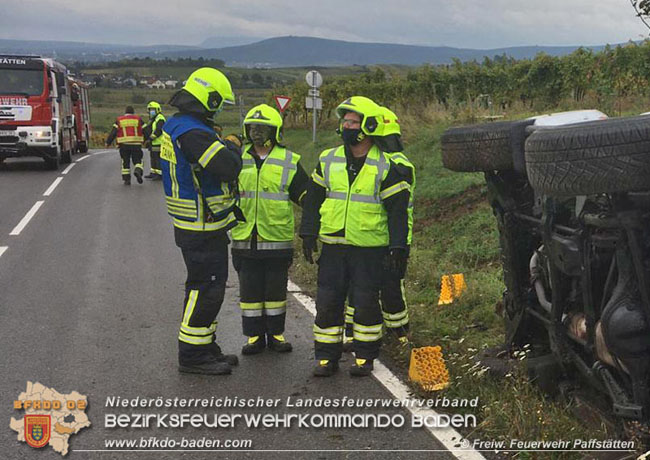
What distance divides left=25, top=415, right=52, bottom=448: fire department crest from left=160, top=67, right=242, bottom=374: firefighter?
3.72 feet

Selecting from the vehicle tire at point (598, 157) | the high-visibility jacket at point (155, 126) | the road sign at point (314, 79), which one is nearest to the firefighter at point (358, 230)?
the vehicle tire at point (598, 157)

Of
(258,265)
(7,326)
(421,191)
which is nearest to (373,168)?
(258,265)

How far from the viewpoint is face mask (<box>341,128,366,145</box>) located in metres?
5.25

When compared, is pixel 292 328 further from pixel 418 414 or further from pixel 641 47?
pixel 641 47

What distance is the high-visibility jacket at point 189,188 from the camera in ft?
17.2

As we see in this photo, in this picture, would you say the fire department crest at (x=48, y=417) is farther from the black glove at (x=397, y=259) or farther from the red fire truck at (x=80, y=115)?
the red fire truck at (x=80, y=115)

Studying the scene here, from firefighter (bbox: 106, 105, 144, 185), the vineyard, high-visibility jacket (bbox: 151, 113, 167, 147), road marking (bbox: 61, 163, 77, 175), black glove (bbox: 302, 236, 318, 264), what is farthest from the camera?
road marking (bbox: 61, 163, 77, 175)

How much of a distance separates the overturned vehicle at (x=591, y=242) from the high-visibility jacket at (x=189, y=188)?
74.4 inches

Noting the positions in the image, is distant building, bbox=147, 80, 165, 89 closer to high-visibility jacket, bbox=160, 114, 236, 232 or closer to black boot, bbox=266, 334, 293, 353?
black boot, bbox=266, 334, 293, 353

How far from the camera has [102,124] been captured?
5953 cm

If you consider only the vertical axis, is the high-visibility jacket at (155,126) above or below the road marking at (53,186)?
above

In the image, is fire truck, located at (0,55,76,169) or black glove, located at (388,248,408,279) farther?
fire truck, located at (0,55,76,169)

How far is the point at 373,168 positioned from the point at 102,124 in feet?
190

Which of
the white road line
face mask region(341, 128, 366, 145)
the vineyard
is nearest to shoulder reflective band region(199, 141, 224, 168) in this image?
face mask region(341, 128, 366, 145)
